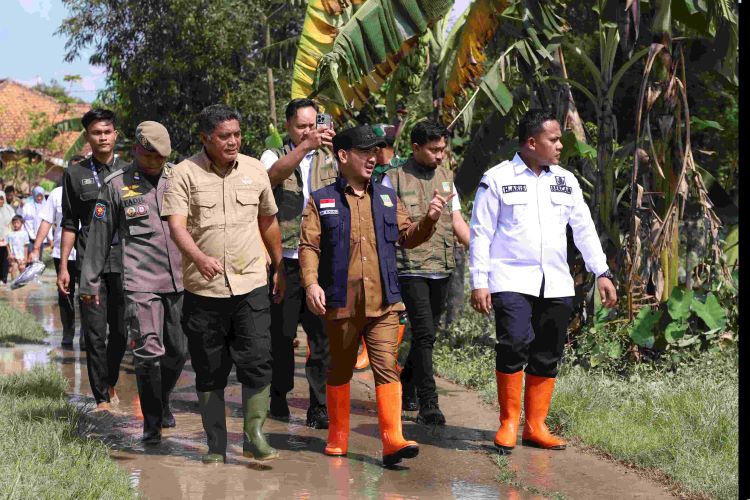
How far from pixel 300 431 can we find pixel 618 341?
3.10 m

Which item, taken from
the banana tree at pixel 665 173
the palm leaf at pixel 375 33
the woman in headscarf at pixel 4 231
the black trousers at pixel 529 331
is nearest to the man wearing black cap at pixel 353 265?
the black trousers at pixel 529 331

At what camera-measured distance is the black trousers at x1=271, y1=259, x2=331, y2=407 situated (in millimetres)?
7984

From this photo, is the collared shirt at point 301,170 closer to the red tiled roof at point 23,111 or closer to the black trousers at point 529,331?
the black trousers at point 529,331

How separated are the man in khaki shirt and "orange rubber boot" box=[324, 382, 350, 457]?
0.37m

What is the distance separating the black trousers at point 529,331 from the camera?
7098mm

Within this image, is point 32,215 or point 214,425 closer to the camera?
point 214,425

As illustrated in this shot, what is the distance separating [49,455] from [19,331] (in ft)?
23.8

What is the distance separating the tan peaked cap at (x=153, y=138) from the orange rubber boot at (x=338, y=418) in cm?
184

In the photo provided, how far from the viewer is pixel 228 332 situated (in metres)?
6.86

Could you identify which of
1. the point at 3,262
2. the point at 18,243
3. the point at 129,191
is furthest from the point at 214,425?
the point at 18,243

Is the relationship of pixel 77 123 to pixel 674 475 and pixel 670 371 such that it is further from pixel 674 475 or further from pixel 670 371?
pixel 674 475

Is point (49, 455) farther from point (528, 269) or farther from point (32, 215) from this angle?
point (32, 215)

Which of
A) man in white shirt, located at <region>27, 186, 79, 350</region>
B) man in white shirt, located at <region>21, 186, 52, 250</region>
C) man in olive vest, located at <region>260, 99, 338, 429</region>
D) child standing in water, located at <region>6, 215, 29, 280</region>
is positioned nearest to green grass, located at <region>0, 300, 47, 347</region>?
man in white shirt, located at <region>27, 186, 79, 350</region>
